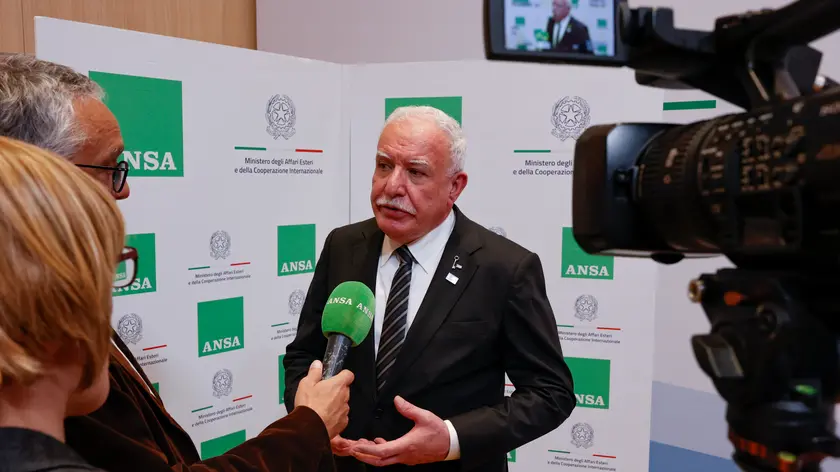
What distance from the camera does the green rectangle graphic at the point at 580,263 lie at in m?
2.81

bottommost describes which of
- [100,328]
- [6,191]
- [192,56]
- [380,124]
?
[100,328]

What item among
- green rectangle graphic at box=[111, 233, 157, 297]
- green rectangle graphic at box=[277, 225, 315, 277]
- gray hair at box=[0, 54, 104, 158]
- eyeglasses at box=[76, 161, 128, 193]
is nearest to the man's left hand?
eyeglasses at box=[76, 161, 128, 193]

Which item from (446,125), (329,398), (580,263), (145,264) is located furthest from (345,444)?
(580,263)

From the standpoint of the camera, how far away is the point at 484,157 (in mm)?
2916

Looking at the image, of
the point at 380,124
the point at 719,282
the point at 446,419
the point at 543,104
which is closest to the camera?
the point at 719,282

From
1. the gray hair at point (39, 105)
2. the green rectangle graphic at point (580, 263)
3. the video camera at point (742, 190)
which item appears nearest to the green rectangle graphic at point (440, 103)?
the green rectangle graphic at point (580, 263)

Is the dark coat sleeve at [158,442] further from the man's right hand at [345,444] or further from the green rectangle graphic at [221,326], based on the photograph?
the green rectangle graphic at [221,326]

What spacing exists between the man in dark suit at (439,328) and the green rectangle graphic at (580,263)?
1.02 metres

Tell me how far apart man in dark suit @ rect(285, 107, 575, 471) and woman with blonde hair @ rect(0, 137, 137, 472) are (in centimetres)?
90

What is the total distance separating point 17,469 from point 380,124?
248cm

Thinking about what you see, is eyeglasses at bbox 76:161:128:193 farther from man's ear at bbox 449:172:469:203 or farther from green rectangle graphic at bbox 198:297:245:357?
green rectangle graphic at bbox 198:297:245:357

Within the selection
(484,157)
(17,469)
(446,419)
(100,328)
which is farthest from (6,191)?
(484,157)

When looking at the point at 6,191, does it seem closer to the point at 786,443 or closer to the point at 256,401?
the point at 786,443

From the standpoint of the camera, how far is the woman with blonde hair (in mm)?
726
